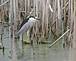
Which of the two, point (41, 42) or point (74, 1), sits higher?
point (74, 1)

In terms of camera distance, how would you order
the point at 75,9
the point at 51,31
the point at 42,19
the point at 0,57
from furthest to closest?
the point at 51,31, the point at 42,19, the point at 75,9, the point at 0,57

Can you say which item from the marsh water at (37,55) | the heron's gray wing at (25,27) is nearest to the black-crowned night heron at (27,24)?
the heron's gray wing at (25,27)

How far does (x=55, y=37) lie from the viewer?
5879 millimetres

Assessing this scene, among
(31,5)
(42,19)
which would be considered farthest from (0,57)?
(31,5)

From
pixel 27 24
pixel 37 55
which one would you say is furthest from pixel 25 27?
pixel 37 55

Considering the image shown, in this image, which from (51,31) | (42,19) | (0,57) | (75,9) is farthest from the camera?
(51,31)

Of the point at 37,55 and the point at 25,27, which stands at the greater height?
Result: the point at 25,27

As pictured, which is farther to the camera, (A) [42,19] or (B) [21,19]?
(B) [21,19]

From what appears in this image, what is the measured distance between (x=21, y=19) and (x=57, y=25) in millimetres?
723

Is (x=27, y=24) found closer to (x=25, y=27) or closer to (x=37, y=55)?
(x=25, y=27)

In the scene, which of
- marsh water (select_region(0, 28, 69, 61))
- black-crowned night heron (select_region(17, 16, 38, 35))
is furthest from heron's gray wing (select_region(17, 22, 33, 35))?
marsh water (select_region(0, 28, 69, 61))

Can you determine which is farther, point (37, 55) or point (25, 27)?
point (25, 27)

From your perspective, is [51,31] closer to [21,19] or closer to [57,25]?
[57,25]

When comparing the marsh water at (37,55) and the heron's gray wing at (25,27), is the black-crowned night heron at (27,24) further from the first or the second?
the marsh water at (37,55)
